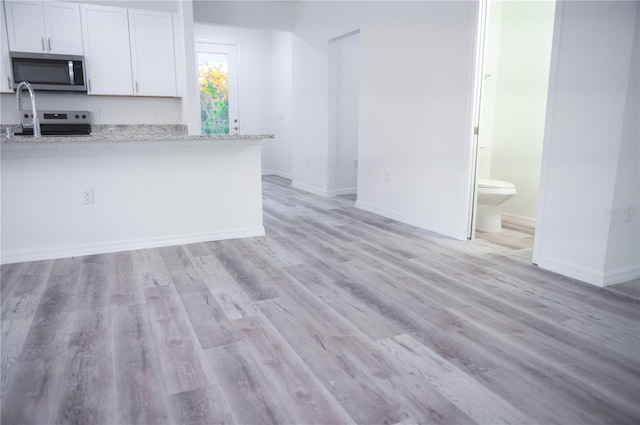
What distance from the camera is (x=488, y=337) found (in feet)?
6.40

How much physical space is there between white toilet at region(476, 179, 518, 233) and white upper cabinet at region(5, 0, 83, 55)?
434cm

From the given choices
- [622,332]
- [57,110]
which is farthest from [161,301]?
[57,110]

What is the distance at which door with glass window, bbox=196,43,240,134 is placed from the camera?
288 inches

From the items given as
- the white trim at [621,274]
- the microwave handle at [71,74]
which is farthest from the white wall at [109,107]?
the white trim at [621,274]

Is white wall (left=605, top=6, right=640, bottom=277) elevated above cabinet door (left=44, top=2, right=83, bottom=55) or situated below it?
below

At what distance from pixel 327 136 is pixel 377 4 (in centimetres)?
173

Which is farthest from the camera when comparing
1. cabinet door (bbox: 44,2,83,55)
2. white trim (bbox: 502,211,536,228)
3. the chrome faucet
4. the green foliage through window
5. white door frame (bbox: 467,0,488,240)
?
the green foliage through window

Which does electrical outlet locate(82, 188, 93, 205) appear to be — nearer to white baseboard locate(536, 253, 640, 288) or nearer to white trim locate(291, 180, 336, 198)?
white trim locate(291, 180, 336, 198)

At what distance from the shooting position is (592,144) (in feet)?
8.32

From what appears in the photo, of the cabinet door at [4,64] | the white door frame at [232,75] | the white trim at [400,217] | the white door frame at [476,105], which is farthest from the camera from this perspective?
the white door frame at [232,75]

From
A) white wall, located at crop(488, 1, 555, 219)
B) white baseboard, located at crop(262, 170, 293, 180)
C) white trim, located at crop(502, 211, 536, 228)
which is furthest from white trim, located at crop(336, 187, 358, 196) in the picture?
white trim, located at crop(502, 211, 536, 228)

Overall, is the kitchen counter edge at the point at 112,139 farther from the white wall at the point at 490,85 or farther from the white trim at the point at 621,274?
the white trim at the point at 621,274

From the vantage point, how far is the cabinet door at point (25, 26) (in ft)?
14.2

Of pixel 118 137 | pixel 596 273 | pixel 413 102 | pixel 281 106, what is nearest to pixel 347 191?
pixel 413 102
